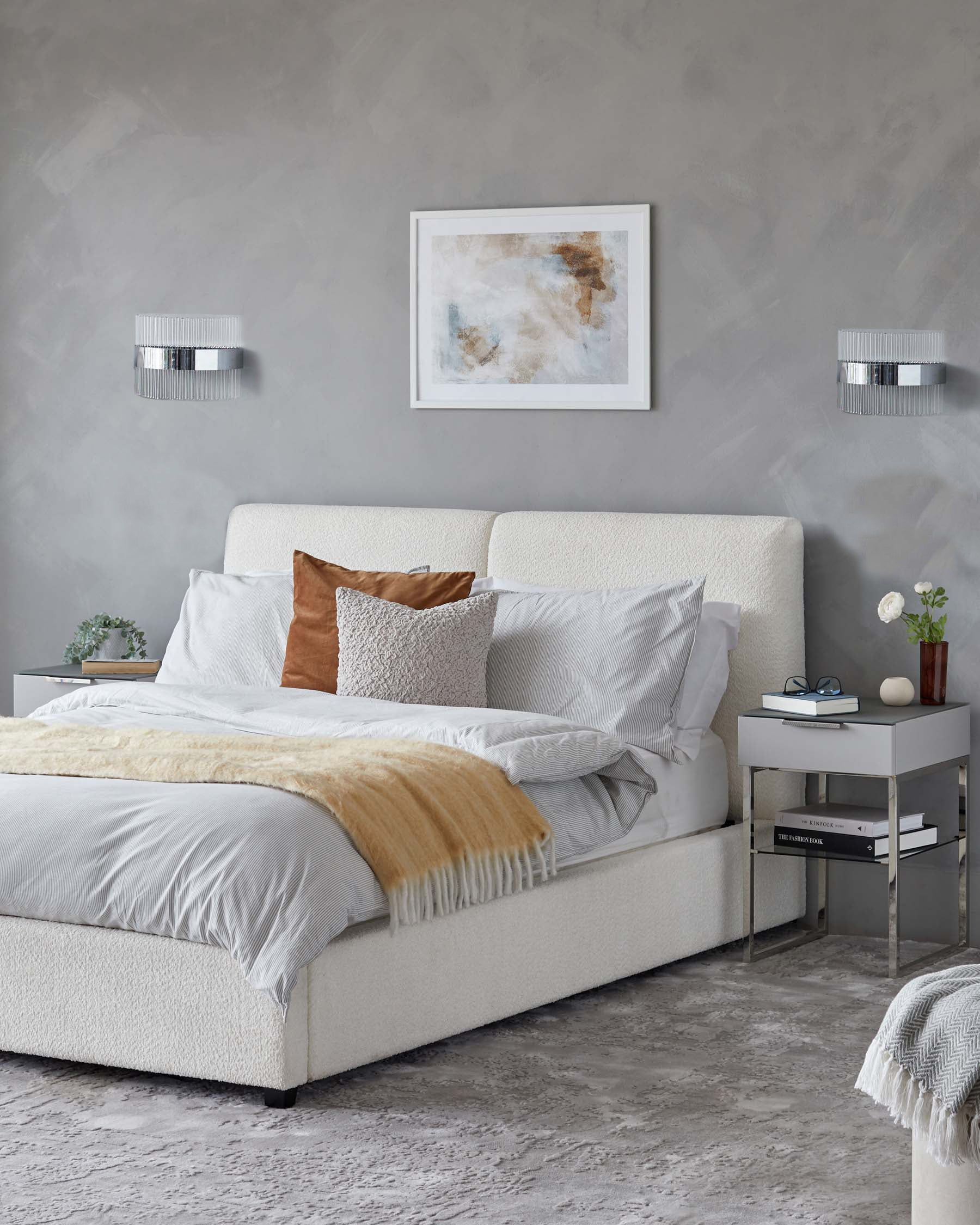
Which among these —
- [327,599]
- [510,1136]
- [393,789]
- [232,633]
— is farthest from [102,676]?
[510,1136]

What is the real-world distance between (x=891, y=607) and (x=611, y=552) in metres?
0.81

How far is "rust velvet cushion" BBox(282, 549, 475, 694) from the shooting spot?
15.8ft

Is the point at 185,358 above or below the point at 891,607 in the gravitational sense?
above

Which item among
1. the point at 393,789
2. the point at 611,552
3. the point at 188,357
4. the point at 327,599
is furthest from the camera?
the point at 188,357

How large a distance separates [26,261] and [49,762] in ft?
8.82

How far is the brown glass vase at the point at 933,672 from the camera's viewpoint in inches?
188

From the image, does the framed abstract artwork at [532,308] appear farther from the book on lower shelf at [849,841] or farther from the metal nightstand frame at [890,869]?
the book on lower shelf at [849,841]

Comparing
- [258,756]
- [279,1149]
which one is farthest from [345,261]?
[279,1149]

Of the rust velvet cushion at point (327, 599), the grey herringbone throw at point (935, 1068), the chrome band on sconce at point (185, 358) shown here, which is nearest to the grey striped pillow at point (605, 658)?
the rust velvet cushion at point (327, 599)

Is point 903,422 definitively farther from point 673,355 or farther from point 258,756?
point 258,756

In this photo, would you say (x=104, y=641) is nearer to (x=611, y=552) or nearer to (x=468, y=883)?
(x=611, y=552)

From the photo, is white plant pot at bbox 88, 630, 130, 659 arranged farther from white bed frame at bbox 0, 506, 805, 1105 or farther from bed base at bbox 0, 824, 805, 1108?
bed base at bbox 0, 824, 805, 1108

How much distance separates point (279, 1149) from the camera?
325 cm

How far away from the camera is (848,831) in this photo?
183 inches
